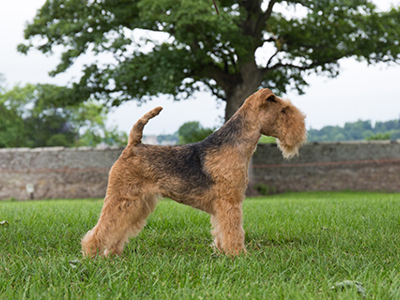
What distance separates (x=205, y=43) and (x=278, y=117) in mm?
10767

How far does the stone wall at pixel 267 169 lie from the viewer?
15266mm

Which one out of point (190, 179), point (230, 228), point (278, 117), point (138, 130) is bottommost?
point (230, 228)

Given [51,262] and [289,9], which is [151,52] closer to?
[289,9]

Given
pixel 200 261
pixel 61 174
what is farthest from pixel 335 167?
pixel 200 261

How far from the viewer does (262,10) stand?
1492 cm

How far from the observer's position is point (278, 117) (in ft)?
12.3

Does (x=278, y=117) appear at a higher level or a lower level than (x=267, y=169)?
higher

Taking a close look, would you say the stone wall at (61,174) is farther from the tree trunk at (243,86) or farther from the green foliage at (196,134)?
the tree trunk at (243,86)

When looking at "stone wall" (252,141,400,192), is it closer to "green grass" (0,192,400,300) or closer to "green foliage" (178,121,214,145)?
"green foliage" (178,121,214,145)

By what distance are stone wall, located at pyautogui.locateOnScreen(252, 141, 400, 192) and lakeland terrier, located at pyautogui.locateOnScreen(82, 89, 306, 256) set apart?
1227 centimetres

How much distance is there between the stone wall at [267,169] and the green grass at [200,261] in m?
9.98

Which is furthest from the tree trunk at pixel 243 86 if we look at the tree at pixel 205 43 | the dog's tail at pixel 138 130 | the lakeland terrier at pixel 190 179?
the dog's tail at pixel 138 130

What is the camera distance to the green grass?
8.43ft

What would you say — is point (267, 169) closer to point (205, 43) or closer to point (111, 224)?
point (205, 43)
